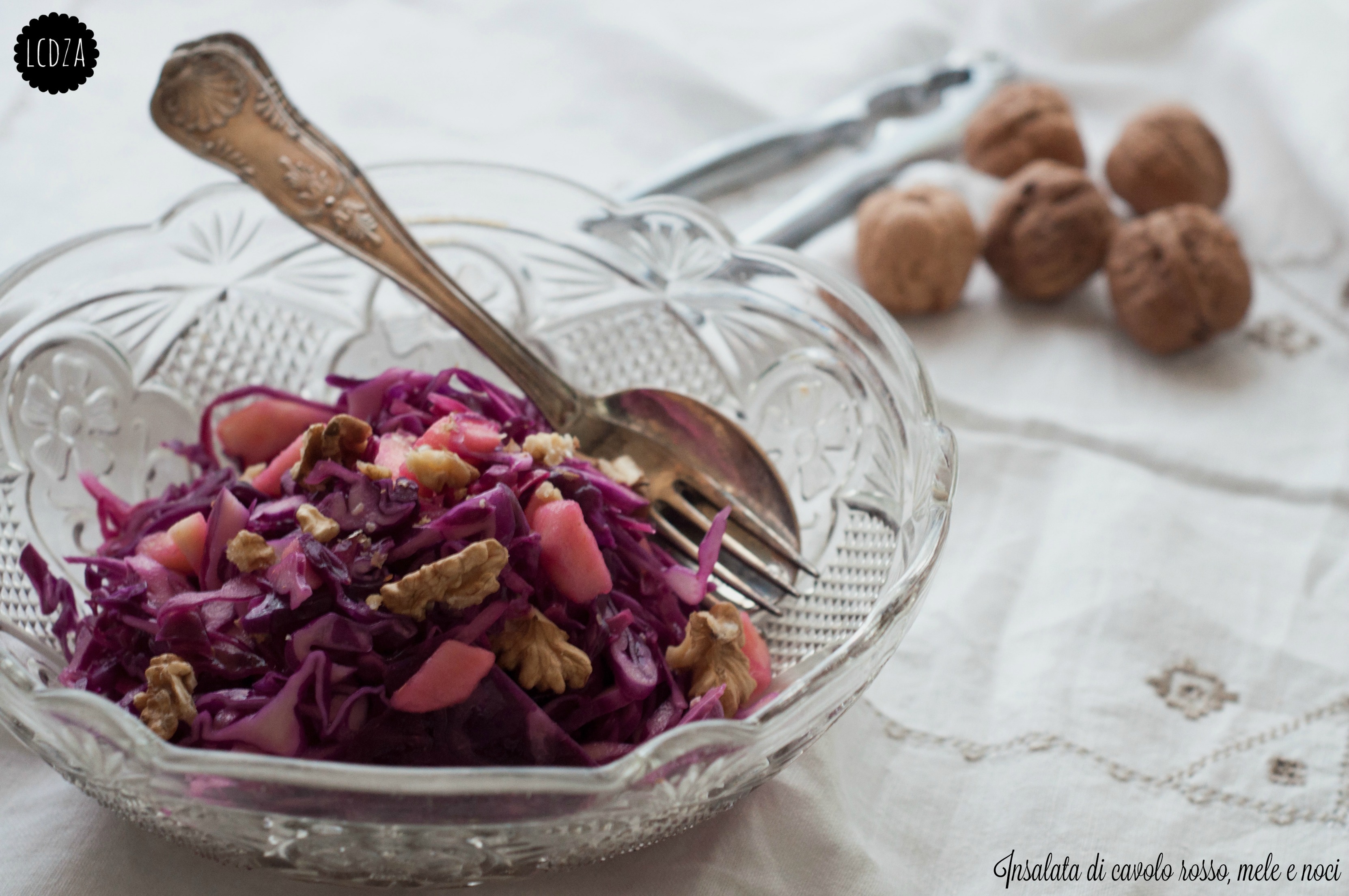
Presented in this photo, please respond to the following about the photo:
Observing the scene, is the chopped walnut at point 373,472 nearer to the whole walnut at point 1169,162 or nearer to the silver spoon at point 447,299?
the silver spoon at point 447,299

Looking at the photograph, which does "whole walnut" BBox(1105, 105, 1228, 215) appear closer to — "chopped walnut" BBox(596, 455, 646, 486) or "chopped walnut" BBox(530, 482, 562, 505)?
"chopped walnut" BBox(596, 455, 646, 486)

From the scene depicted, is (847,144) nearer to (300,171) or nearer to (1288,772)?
(300,171)

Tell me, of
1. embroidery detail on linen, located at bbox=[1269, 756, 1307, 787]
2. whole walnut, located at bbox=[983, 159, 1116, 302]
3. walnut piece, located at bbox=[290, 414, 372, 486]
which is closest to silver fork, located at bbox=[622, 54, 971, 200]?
whole walnut, located at bbox=[983, 159, 1116, 302]

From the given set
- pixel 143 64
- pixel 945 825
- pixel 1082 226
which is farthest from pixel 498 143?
pixel 945 825

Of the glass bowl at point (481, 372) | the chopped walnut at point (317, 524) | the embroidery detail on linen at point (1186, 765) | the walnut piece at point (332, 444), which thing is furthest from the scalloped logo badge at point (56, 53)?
the embroidery detail on linen at point (1186, 765)

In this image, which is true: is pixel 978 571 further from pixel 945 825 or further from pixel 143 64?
pixel 143 64
